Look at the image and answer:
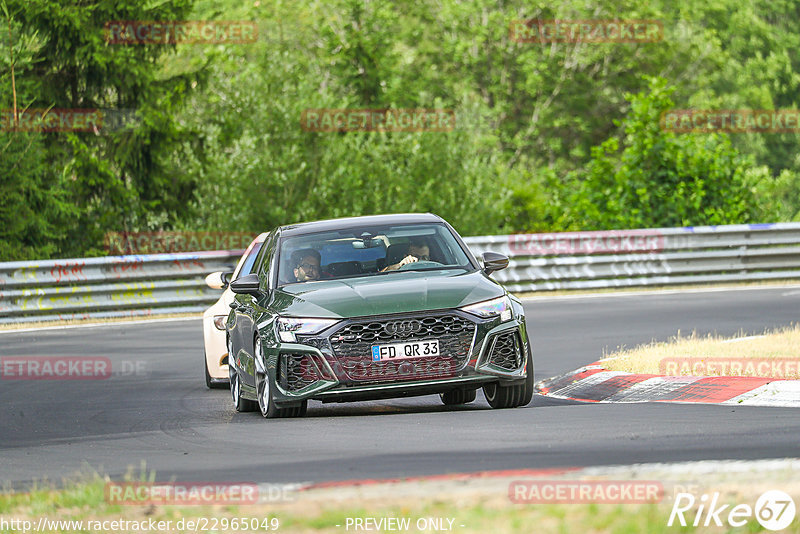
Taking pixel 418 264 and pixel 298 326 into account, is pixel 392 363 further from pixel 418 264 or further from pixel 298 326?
pixel 418 264

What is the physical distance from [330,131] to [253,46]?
23003 millimetres

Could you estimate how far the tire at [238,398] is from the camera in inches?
472

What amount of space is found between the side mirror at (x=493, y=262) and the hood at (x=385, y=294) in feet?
1.22

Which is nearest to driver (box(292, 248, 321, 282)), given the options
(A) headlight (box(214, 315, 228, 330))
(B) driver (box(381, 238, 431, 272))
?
(B) driver (box(381, 238, 431, 272))

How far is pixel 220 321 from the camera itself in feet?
45.4

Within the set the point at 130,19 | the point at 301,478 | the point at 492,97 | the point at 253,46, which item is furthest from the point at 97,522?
the point at 492,97

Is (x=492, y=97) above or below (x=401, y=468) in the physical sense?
below

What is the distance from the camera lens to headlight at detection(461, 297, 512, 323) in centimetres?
1047

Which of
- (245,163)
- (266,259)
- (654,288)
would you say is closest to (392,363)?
(266,259)

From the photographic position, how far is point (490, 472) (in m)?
7.14

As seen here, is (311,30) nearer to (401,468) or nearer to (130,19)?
(130,19)

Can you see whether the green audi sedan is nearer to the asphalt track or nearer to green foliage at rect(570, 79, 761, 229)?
the asphalt track

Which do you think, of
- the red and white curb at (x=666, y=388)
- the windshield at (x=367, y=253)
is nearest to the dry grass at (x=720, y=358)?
the red and white curb at (x=666, y=388)

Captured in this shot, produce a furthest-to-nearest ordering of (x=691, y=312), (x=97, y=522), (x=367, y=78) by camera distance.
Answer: (x=367, y=78) < (x=691, y=312) < (x=97, y=522)
